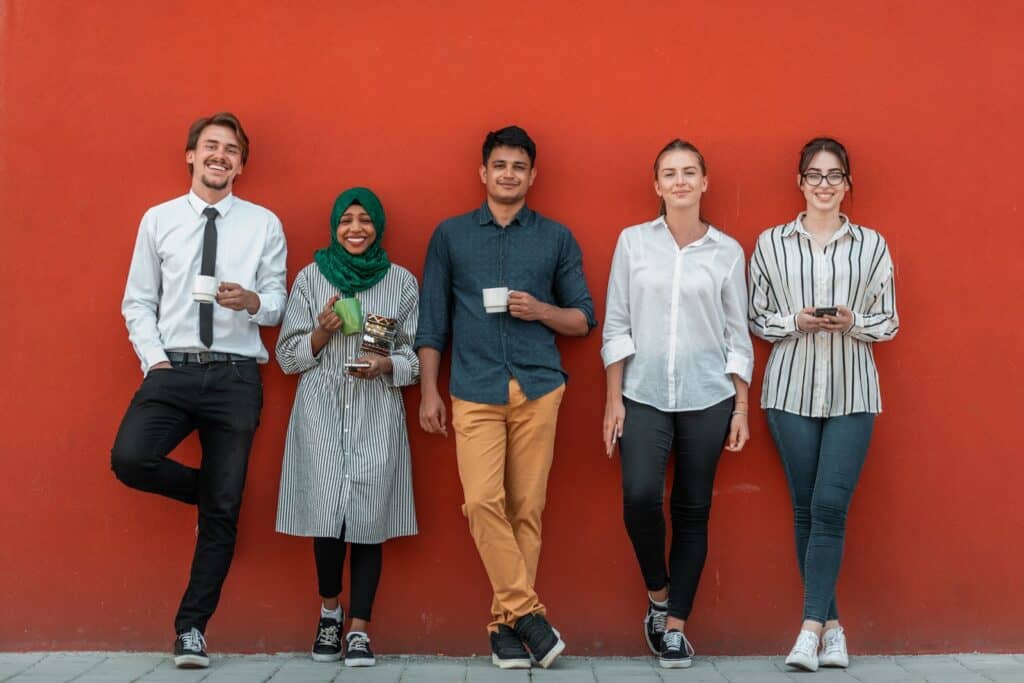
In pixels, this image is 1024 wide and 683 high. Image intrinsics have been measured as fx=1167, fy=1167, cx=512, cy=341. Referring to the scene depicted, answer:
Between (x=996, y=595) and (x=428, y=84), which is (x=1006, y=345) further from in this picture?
(x=428, y=84)

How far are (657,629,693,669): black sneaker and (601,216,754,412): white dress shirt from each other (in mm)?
985

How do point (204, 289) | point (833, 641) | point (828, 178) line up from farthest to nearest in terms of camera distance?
point (828, 178), point (833, 641), point (204, 289)

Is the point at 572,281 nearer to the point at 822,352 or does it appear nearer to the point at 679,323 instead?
the point at 679,323

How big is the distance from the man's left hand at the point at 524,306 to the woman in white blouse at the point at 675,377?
37cm

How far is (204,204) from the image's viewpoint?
524cm

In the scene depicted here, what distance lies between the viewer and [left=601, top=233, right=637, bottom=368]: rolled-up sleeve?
518 centimetres

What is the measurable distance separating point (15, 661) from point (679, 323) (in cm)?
329

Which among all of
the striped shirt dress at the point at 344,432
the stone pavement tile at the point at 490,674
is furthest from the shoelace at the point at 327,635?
the stone pavement tile at the point at 490,674

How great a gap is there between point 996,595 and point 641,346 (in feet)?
6.60

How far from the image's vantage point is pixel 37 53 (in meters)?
5.48

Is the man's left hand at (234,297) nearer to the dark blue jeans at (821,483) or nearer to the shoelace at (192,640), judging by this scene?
the shoelace at (192,640)

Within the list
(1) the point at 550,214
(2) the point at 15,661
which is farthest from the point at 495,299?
(2) the point at 15,661

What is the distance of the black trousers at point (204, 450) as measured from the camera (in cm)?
496

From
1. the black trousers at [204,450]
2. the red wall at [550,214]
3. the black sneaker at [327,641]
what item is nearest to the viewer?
the black trousers at [204,450]
